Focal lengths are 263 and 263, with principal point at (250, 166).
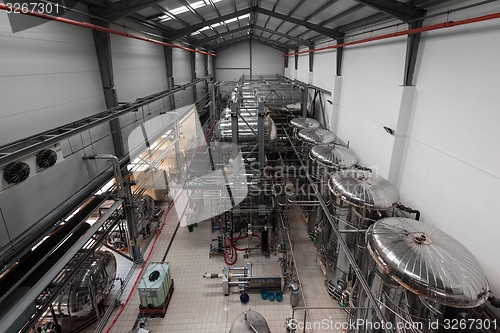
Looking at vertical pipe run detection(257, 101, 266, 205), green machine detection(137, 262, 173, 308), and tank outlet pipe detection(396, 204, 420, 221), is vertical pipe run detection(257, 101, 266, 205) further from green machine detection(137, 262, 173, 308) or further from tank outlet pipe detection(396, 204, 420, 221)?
tank outlet pipe detection(396, 204, 420, 221)

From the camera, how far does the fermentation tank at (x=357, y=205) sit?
5.18 metres

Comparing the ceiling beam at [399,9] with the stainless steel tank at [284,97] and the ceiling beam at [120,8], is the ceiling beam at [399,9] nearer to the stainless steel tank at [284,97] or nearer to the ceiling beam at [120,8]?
the ceiling beam at [120,8]

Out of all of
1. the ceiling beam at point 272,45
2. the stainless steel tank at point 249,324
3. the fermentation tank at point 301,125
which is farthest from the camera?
the ceiling beam at point 272,45

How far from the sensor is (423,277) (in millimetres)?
3396

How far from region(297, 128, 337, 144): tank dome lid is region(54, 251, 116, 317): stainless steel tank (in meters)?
7.06

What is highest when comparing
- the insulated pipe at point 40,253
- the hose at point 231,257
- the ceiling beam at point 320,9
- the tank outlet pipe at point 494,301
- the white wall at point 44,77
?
the ceiling beam at point 320,9

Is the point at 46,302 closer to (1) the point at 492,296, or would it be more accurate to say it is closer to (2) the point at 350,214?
(2) the point at 350,214

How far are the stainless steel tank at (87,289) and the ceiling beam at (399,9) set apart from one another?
8.37 m

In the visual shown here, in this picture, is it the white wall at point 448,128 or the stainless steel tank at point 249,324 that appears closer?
the white wall at point 448,128

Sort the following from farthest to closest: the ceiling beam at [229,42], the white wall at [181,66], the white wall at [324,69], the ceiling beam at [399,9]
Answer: the ceiling beam at [229,42], the white wall at [181,66], the white wall at [324,69], the ceiling beam at [399,9]

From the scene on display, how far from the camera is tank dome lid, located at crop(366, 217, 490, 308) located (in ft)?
10.7

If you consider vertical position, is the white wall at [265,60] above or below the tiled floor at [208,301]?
above

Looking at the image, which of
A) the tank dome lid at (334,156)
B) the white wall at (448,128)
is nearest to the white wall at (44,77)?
the tank dome lid at (334,156)

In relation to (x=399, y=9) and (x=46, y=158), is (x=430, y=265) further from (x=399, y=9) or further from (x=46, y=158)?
(x=46, y=158)
